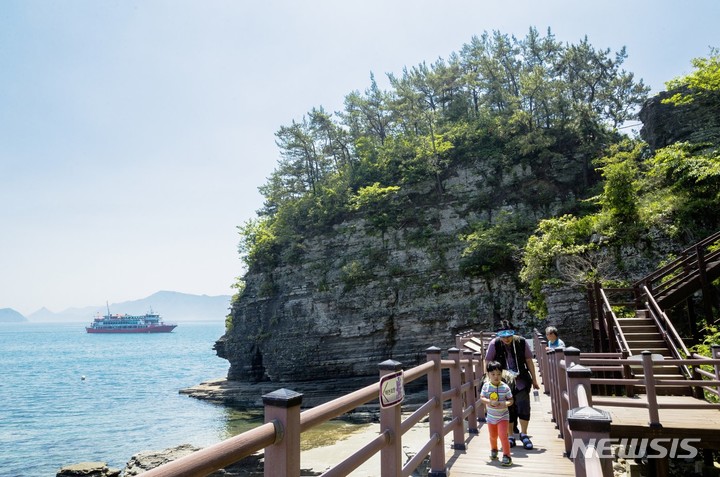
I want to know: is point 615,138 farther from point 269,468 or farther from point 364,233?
point 269,468

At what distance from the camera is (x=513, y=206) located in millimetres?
33438

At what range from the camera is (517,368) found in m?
6.85

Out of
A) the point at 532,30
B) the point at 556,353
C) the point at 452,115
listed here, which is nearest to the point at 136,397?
the point at 452,115

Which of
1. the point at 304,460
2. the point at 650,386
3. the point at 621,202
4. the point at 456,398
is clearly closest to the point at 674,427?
the point at 650,386

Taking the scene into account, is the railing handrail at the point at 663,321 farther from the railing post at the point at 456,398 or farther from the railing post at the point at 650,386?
the railing post at the point at 456,398

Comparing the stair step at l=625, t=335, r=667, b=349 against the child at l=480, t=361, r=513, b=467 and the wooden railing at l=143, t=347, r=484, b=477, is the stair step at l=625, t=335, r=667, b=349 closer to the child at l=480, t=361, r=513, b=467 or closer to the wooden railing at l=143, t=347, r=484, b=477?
the child at l=480, t=361, r=513, b=467

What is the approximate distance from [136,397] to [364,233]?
26913 millimetres

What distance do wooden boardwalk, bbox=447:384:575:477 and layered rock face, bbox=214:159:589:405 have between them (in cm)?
1978

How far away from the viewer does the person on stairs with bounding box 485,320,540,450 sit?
6852mm

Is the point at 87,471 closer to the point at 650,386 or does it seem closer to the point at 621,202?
the point at 650,386

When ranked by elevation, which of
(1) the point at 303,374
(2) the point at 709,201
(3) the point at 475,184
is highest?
(3) the point at 475,184

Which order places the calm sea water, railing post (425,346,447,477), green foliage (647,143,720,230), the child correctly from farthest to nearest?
the calm sea water < green foliage (647,143,720,230) < the child < railing post (425,346,447,477)

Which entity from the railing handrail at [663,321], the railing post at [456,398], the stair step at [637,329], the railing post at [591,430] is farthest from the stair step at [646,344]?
the railing post at [591,430]

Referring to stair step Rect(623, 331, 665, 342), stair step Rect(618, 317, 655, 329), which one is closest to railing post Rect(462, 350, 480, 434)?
stair step Rect(623, 331, 665, 342)
